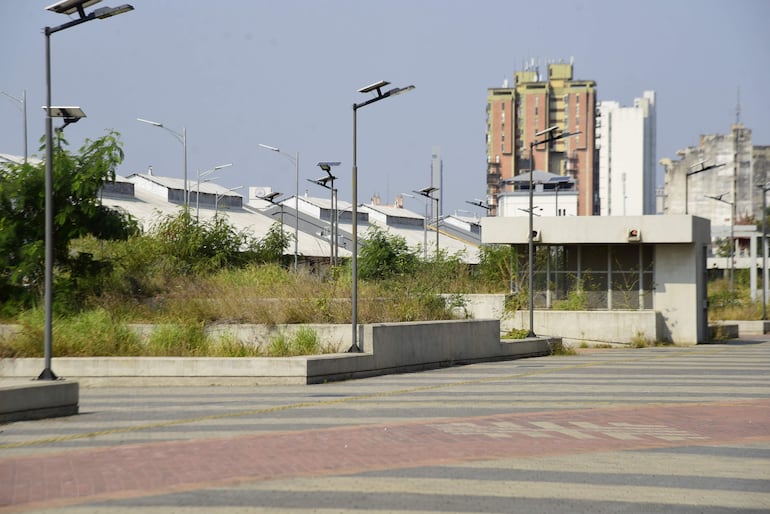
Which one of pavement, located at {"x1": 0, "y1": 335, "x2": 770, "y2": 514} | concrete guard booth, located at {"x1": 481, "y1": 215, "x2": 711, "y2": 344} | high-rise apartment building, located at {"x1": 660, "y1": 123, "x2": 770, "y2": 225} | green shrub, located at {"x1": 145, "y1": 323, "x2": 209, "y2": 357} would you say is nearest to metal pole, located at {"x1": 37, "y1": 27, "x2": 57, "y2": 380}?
pavement, located at {"x1": 0, "y1": 335, "x2": 770, "y2": 514}

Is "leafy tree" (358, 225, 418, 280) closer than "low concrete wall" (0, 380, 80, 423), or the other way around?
"low concrete wall" (0, 380, 80, 423)

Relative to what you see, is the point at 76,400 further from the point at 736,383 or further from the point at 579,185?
the point at 579,185

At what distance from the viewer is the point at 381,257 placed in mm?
47031

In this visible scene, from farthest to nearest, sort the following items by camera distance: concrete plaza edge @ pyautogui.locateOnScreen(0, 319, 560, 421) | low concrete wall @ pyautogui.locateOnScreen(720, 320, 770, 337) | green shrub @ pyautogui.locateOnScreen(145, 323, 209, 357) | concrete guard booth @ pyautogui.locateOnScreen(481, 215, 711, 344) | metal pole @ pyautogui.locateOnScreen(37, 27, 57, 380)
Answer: low concrete wall @ pyautogui.locateOnScreen(720, 320, 770, 337) → concrete guard booth @ pyautogui.locateOnScreen(481, 215, 711, 344) → green shrub @ pyautogui.locateOnScreen(145, 323, 209, 357) → metal pole @ pyautogui.locateOnScreen(37, 27, 57, 380) → concrete plaza edge @ pyautogui.locateOnScreen(0, 319, 560, 421)

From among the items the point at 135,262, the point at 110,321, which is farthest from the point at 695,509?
the point at 135,262

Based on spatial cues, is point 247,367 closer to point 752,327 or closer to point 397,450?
point 397,450

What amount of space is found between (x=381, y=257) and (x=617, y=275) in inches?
479

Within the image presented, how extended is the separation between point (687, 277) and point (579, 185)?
122549 millimetres

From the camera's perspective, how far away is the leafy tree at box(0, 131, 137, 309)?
81.9ft

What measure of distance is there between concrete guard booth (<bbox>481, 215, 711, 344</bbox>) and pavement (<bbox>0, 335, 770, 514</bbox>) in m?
16.4

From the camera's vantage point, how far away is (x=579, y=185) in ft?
520

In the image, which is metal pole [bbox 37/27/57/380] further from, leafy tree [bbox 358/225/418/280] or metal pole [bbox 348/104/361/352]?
leafy tree [bbox 358/225/418/280]

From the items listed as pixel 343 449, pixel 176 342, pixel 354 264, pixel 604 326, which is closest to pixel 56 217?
pixel 176 342

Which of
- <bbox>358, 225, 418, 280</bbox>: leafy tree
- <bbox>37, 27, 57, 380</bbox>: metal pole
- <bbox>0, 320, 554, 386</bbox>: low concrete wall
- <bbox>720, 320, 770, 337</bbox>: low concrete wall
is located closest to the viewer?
<bbox>37, 27, 57, 380</bbox>: metal pole
